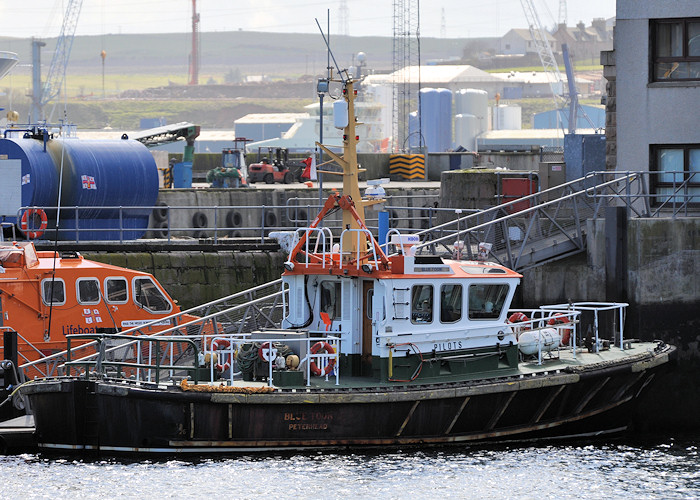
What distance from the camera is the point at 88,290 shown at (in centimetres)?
2406

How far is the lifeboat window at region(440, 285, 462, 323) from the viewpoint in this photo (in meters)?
20.3

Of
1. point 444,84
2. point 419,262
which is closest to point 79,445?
point 419,262

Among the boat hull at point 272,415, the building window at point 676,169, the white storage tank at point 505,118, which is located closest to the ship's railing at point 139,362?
the boat hull at point 272,415

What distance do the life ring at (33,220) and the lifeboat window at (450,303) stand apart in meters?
14.0

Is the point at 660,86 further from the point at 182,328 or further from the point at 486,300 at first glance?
the point at 182,328

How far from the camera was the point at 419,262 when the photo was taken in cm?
2014

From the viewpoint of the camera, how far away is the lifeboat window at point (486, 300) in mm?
20547

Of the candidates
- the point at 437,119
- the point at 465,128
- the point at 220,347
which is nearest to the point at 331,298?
the point at 220,347

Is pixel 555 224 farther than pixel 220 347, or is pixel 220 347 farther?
pixel 555 224

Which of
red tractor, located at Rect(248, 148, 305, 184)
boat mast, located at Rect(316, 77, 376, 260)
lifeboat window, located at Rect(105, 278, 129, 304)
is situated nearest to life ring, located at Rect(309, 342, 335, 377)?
boat mast, located at Rect(316, 77, 376, 260)

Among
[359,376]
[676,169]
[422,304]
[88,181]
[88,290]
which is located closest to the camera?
[422,304]

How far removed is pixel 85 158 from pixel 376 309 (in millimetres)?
15568

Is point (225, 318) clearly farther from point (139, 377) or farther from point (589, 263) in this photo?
point (589, 263)

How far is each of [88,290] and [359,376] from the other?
21.8ft
